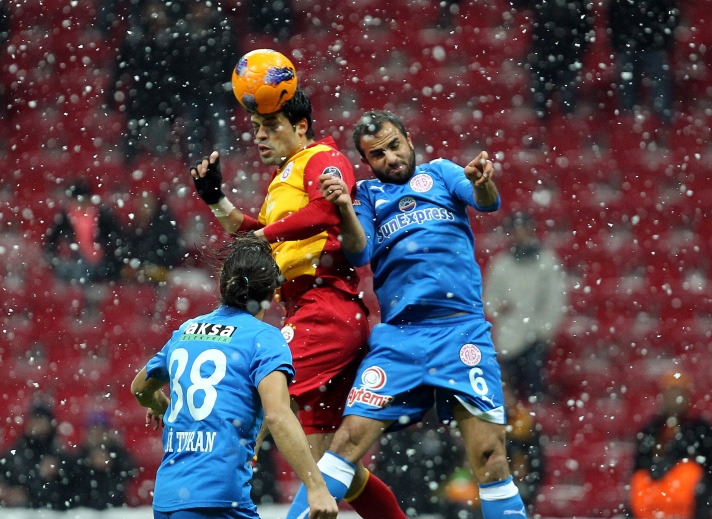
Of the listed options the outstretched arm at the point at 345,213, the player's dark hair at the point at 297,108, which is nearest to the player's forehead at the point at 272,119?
the player's dark hair at the point at 297,108

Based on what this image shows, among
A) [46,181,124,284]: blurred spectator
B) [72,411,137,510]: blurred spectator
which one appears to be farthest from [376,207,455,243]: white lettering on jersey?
[46,181,124,284]: blurred spectator

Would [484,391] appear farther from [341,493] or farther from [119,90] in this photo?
[119,90]

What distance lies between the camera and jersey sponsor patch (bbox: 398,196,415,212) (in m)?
3.68

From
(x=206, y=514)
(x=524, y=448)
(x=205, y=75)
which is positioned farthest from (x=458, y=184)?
(x=205, y=75)

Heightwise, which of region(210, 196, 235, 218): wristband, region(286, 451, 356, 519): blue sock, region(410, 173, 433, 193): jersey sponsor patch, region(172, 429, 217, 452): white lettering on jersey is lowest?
region(286, 451, 356, 519): blue sock

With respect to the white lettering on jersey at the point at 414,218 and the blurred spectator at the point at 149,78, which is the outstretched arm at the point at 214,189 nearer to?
the white lettering on jersey at the point at 414,218

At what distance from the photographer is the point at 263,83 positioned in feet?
11.8

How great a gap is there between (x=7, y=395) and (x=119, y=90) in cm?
282

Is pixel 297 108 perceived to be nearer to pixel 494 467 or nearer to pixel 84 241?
pixel 494 467

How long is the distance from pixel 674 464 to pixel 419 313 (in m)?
3.29

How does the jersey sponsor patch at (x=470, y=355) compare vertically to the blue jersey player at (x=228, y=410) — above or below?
below

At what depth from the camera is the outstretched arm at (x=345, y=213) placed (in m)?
3.31

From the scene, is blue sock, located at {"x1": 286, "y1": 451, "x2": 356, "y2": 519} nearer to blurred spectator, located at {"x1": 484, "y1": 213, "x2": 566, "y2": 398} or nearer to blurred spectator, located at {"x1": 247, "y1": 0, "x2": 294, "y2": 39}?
blurred spectator, located at {"x1": 484, "y1": 213, "x2": 566, "y2": 398}

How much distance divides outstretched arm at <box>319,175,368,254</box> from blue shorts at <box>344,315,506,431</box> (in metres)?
0.37
